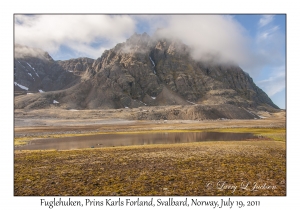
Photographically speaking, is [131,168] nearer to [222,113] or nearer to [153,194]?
[153,194]

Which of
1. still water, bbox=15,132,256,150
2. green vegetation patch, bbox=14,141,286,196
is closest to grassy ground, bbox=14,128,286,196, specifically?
green vegetation patch, bbox=14,141,286,196

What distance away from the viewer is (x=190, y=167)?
57.9 ft

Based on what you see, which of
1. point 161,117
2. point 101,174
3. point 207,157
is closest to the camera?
point 101,174

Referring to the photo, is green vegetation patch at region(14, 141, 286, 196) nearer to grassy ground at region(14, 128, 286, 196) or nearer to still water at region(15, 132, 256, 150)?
grassy ground at region(14, 128, 286, 196)

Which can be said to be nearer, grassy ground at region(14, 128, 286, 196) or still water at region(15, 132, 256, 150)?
grassy ground at region(14, 128, 286, 196)

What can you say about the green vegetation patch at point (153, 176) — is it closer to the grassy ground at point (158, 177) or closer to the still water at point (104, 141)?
the grassy ground at point (158, 177)

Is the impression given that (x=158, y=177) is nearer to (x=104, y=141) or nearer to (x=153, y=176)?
(x=153, y=176)

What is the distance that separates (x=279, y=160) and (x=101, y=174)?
15635 millimetres

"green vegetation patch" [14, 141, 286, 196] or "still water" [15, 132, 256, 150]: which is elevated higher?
"green vegetation patch" [14, 141, 286, 196]

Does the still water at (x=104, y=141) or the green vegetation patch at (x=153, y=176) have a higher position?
the green vegetation patch at (x=153, y=176)

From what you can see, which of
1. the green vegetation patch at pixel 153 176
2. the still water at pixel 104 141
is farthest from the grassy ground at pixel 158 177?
the still water at pixel 104 141

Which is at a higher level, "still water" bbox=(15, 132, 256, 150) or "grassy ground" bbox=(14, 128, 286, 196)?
"grassy ground" bbox=(14, 128, 286, 196)

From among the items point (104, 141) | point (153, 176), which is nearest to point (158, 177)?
point (153, 176)
